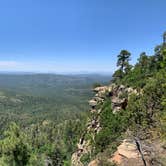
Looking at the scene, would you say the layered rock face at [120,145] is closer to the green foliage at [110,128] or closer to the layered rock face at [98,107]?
the layered rock face at [98,107]

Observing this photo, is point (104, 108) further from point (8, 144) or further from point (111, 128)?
point (8, 144)

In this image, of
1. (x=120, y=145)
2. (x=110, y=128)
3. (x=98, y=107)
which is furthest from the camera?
(x=98, y=107)

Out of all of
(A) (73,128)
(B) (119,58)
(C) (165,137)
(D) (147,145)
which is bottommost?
(A) (73,128)

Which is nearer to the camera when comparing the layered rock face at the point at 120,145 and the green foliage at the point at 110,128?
the layered rock face at the point at 120,145

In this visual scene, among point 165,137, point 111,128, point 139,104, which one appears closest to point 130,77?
point 111,128

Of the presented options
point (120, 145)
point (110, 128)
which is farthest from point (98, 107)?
point (120, 145)

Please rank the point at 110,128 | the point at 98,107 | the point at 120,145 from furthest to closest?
the point at 98,107 < the point at 110,128 < the point at 120,145

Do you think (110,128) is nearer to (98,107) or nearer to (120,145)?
(98,107)

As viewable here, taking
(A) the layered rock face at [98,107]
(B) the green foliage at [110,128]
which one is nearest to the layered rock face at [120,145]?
(A) the layered rock face at [98,107]

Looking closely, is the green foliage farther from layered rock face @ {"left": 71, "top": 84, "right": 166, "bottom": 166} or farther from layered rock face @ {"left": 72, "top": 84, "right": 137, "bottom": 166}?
layered rock face @ {"left": 72, "top": 84, "right": 137, "bottom": 166}

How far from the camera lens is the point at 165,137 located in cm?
1523

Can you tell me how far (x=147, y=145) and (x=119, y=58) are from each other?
44977 millimetres

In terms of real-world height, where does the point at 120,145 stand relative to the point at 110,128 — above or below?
above

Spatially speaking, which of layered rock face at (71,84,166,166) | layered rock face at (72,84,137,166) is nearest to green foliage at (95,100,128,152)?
layered rock face at (71,84,166,166)
